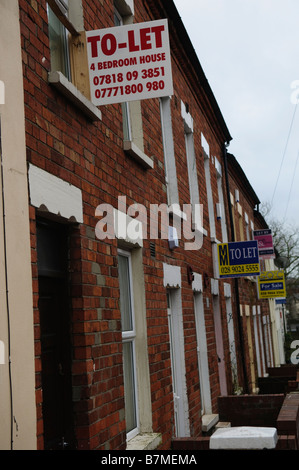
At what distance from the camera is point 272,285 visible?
1797 cm

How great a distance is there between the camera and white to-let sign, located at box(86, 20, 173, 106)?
4.50 m

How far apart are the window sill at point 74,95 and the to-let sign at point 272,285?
13.7 metres

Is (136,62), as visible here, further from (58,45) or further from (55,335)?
(55,335)

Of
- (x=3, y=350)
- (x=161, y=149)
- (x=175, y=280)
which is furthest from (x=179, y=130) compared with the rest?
(x=3, y=350)

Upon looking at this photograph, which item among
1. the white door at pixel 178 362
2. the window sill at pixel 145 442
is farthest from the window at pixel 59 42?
the white door at pixel 178 362

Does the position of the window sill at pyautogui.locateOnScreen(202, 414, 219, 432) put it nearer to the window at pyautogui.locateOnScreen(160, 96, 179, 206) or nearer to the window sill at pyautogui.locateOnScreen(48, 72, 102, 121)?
the window at pyautogui.locateOnScreen(160, 96, 179, 206)

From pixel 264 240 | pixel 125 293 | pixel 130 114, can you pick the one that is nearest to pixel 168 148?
pixel 130 114

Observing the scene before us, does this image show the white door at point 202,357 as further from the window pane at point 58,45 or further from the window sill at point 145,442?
the window pane at point 58,45

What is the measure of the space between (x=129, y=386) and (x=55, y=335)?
166 cm

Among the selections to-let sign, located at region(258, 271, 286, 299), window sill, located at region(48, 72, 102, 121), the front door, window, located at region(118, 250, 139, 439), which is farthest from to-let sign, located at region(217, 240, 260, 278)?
to-let sign, located at region(258, 271, 286, 299)

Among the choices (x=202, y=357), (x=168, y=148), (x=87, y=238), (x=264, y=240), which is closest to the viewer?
(x=87, y=238)

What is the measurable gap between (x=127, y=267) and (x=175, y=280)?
1.71 m

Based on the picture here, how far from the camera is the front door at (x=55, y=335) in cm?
402

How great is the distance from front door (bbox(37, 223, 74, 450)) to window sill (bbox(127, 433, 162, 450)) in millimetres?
1121
